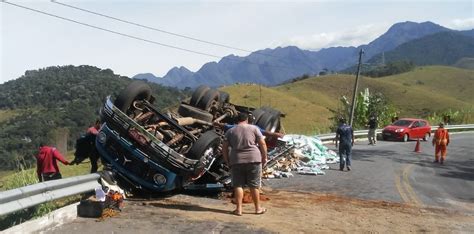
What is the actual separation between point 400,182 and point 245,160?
20.4 feet

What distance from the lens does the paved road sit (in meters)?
10.8

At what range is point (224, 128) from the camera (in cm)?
1115

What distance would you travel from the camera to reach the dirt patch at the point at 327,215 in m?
7.45

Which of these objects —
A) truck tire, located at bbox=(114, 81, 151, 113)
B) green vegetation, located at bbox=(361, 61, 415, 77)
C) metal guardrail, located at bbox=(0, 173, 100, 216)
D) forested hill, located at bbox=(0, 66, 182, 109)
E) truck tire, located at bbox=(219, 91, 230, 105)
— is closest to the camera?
metal guardrail, located at bbox=(0, 173, 100, 216)

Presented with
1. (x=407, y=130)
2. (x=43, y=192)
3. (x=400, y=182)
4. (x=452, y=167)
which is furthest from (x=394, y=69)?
(x=43, y=192)

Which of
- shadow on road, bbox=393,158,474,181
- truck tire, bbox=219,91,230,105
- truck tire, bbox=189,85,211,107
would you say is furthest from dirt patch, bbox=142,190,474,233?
shadow on road, bbox=393,158,474,181

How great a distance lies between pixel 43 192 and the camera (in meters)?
6.95

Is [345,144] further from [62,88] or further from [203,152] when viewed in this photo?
[62,88]

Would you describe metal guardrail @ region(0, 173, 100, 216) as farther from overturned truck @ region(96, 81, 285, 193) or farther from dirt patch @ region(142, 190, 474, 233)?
dirt patch @ region(142, 190, 474, 233)

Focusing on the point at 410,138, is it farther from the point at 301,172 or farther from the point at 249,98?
the point at 249,98

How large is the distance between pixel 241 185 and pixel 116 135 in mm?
2491

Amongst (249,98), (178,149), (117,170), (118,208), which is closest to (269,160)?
(178,149)

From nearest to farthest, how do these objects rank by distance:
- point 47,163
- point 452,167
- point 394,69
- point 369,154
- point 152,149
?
point 152,149
point 47,163
point 452,167
point 369,154
point 394,69

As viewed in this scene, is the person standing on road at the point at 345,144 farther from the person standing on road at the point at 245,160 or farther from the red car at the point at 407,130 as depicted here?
the red car at the point at 407,130
